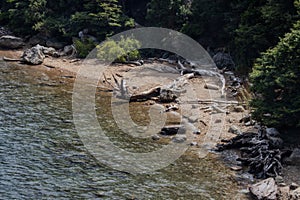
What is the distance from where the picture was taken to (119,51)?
151 ft

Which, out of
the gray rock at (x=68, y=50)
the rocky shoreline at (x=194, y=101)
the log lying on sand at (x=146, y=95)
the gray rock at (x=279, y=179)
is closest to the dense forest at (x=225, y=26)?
the gray rock at (x=68, y=50)

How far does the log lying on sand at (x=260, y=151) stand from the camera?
75.4 ft

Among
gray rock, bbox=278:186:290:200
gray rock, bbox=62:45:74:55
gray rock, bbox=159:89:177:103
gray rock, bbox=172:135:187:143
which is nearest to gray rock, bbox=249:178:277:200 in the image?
gray rock, bbox=278:186:290:200

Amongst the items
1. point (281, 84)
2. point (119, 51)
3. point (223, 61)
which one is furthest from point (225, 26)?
point (281, 84)

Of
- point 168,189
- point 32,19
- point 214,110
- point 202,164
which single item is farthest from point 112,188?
point 32,19

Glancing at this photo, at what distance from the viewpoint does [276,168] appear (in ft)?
75.6

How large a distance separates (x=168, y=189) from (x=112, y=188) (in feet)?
9.17

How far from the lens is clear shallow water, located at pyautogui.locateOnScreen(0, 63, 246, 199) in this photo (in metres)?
20.7

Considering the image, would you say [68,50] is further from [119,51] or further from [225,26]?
[225,26]

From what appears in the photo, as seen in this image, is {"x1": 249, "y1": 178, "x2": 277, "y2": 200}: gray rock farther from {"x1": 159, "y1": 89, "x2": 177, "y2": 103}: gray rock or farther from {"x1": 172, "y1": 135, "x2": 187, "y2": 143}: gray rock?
{"x1": 159, "y1": 89, "x2": 177, "y2": 103}: gray rock

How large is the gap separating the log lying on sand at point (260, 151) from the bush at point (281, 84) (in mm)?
1083

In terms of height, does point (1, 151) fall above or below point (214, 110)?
below

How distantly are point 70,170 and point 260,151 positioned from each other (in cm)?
1064

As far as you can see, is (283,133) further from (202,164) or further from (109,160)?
(109,160)
